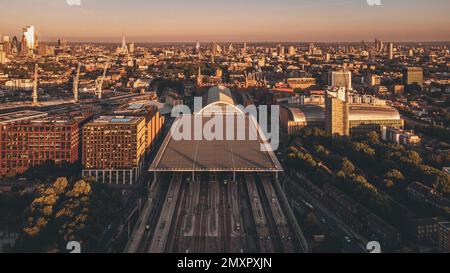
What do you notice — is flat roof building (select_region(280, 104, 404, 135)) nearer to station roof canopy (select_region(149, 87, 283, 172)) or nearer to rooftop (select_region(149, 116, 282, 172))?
station roof canopy (select_region(149, 87, 283, 172))

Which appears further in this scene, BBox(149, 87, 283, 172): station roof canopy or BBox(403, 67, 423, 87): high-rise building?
BBox(403, 67, 423, 87): high-rise building

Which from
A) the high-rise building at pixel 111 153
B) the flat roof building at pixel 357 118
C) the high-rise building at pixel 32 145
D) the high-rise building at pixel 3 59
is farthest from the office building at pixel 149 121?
the high-rise building at pixel 3 59

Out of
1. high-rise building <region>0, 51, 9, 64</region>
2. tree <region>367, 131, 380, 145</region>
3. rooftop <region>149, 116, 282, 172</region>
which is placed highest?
high-rise building <region>0, 51, 9, 64</region>

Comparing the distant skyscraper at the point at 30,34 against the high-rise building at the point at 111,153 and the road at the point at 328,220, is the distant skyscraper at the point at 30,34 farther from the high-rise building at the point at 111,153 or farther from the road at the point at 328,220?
the road at the point at 328,220

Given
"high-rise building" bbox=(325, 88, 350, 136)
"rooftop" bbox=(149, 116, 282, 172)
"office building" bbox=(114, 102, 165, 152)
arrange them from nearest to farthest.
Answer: "rooftop" bbox=(149, 116, 282, 172) → "office building" bbox=(114, 102, 165, 152) → "high-rise building" bbox=(325, 88, 350, 136)

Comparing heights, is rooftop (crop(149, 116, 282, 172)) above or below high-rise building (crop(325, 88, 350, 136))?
below

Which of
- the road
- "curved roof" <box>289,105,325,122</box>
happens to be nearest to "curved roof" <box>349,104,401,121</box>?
"curved roof" <box>289,105,325,122</box>
